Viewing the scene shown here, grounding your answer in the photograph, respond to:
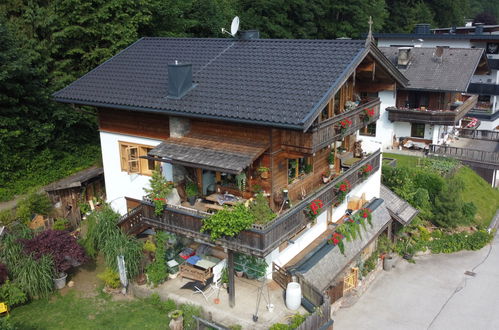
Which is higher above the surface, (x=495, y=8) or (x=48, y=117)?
(x=495, y=8)

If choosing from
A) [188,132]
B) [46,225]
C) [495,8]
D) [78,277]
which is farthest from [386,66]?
[495,8]

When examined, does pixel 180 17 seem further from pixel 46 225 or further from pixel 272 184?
pixel 272 184

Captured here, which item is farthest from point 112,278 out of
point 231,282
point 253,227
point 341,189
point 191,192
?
point 341,189

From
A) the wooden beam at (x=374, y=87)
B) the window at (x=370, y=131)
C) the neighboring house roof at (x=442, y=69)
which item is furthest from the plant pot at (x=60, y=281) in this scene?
the neighboring house roof at (x=442, y=69)

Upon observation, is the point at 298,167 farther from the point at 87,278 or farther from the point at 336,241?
the point at 87,278

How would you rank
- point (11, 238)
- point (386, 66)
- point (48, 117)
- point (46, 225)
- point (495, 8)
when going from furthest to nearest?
point (495, 8) < point (48, 117) < point (46, 225) < point (386, 66) < point (11, 238)

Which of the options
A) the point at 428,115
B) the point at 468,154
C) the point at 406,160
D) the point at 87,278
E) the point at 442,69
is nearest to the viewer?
the point at 87,278

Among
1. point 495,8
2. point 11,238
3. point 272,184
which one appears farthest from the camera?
point 495,8
